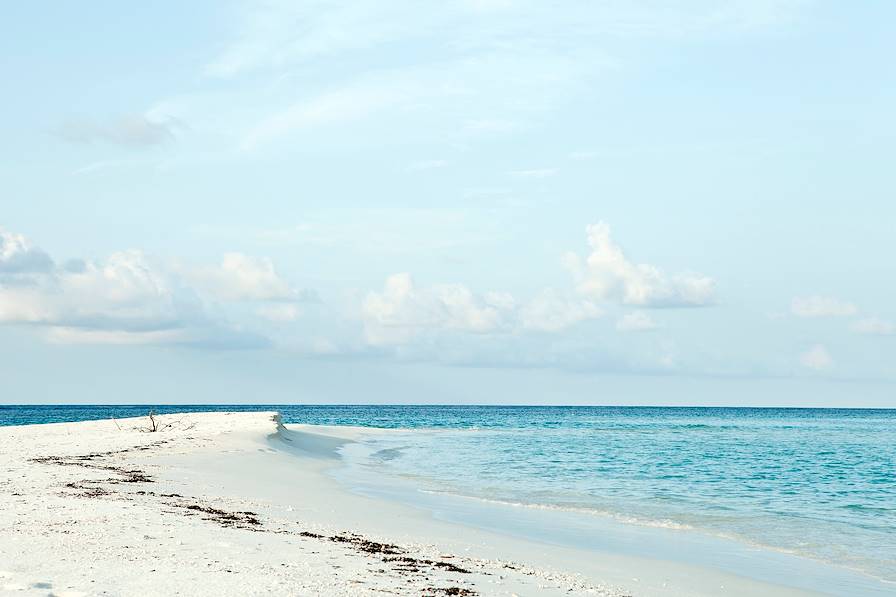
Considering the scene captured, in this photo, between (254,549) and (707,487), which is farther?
(707,487)

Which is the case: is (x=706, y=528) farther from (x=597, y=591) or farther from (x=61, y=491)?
(x=61, y=491)

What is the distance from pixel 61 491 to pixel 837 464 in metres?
41.1

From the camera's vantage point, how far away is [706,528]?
22.2m

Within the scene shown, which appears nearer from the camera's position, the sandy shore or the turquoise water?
the sandy shore

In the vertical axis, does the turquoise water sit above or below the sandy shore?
below

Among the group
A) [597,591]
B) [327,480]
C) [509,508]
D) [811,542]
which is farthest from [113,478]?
[811,542]

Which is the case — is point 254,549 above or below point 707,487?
above

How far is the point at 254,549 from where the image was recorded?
13.4m

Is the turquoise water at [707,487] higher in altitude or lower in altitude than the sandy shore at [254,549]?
lower

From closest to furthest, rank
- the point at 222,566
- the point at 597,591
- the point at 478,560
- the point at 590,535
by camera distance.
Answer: the point at 222,566 → the point at 597,591 → the point at 478,560 → the point at 590,535

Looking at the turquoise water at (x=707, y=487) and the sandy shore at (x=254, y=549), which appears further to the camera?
the turquoise water at (x=707, y=487)

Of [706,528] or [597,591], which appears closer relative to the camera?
[597,591]

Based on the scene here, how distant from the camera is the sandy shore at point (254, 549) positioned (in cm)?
1110

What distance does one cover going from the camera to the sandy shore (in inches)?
437
